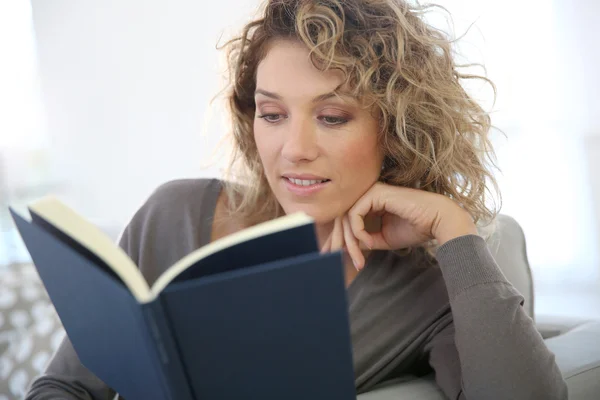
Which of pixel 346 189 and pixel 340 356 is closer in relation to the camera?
pixel 340 356

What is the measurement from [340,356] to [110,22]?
10.3ft

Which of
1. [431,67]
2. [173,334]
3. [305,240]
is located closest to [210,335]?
[173,334]

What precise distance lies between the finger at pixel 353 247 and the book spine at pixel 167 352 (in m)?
0.60

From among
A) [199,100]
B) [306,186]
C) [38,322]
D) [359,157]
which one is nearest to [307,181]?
[306,186]

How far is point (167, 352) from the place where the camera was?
806mm

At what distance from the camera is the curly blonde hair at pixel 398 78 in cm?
140

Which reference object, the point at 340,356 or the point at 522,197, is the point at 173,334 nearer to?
the point at 340,356

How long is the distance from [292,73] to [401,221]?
38 cm

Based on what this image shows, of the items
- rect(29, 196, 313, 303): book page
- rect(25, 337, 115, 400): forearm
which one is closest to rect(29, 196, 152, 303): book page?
rect(29, 196, 313, 303): book page

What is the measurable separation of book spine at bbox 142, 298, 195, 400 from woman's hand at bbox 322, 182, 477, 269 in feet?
2.03

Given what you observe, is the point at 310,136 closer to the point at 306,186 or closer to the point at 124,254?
the point at 306,186

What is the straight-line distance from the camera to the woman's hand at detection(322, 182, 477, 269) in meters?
1.39

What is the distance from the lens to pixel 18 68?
3.79 m

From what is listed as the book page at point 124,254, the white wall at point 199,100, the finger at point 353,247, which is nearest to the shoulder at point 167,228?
the finger at point 353,247
